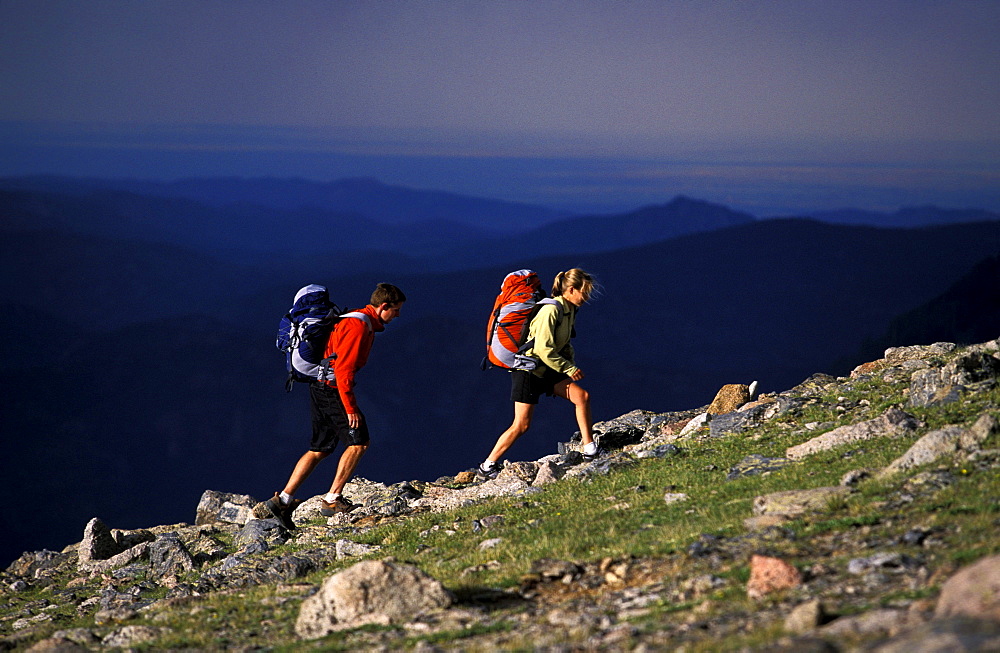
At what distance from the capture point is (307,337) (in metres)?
11.9

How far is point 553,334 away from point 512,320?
708 mm

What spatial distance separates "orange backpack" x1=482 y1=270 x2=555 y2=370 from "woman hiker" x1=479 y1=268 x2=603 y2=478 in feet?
0.60

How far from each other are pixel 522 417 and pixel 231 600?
491 cm

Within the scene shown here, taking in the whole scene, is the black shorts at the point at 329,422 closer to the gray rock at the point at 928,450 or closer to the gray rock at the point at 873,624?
the gray rock at the point at 928,450

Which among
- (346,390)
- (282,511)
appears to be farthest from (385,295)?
(282,511)

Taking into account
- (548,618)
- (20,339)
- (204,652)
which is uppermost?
(548,618)

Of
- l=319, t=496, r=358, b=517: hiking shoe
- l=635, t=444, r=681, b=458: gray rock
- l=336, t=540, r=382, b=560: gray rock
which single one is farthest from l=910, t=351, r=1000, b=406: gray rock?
l=319, t=496, r=358, b=517: hiking shoe

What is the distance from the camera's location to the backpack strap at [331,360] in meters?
11.7

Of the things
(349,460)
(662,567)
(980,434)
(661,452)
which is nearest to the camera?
(662,567)

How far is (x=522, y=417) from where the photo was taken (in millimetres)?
12617

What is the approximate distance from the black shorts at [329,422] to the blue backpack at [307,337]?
0.69 feet

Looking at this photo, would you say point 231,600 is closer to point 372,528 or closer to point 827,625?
point 372,528

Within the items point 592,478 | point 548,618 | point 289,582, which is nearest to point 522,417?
point 592,478

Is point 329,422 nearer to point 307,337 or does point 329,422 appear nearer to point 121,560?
point 307,337
